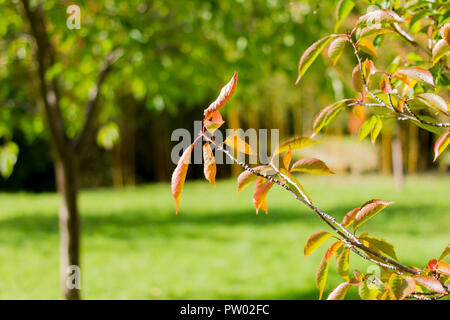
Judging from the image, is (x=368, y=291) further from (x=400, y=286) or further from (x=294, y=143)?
(x=294, y=143)

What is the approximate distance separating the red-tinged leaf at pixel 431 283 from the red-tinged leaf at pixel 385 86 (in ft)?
1.28

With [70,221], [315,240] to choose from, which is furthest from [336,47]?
[70,221]

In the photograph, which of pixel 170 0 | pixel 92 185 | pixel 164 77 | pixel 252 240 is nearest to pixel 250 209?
pixel 252 240

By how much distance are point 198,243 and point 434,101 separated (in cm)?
565

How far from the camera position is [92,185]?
596 inches

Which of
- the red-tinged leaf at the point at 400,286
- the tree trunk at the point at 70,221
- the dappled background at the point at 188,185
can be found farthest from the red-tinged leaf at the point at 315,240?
the tree trunk at the point at 70,221

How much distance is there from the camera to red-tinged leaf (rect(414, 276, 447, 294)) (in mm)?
850

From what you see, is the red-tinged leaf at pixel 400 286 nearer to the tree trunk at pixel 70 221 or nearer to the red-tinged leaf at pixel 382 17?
the red-tinged leaf at pixel 382 17

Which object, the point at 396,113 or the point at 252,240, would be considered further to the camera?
the point at 252,240

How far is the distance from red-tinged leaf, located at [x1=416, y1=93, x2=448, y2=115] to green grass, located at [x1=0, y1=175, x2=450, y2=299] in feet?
10.9

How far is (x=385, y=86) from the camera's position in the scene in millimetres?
1040
